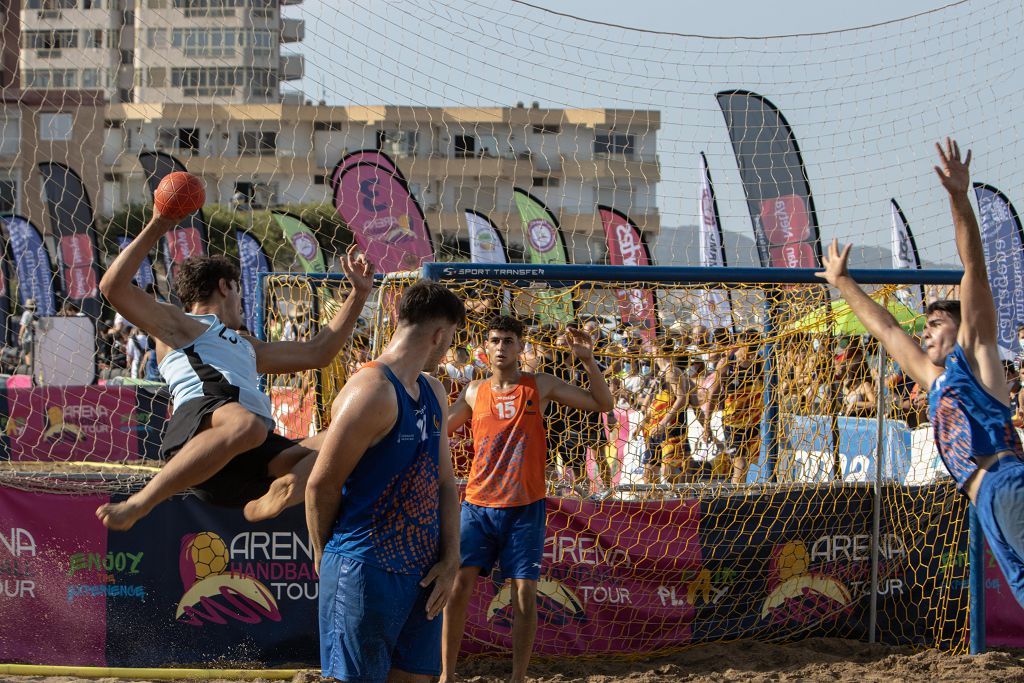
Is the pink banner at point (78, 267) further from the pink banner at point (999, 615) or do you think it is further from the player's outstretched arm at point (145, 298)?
the pink banner at point (999, 615)

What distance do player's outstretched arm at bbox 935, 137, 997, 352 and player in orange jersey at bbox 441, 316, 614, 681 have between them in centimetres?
235

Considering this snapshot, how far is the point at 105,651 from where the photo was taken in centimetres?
584

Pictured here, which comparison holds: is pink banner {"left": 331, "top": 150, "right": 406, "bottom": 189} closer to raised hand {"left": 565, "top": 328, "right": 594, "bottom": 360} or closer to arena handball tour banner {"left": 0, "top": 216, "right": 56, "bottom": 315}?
raised hand {"left": 565, "top": 328, "right": 594, "bottom": 360}

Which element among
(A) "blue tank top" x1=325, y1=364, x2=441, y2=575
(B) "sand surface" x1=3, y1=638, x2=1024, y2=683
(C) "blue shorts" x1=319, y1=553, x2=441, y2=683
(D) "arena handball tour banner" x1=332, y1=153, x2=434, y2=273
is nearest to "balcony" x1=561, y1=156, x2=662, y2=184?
(D) "arena handball tour banner" x1=332, y1=153, x2=434, y2=273

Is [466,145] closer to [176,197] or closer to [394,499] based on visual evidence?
[176,197]

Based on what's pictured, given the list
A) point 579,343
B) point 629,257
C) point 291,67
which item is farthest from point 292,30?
point 629,257

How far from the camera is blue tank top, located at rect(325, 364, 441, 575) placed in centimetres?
322

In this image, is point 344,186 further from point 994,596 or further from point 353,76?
point 994,596

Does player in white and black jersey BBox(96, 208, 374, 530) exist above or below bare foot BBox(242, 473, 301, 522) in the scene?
above

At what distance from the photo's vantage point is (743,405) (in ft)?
24.2

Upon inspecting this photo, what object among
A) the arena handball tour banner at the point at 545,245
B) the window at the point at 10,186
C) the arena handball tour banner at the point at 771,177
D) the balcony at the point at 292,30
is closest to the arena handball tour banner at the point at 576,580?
the arena handball tour banner at the point at 545,245

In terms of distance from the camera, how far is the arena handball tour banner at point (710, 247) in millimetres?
6685

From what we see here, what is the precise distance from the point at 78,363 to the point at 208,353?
8.90 meters

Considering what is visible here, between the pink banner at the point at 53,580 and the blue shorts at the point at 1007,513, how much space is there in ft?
14.9
